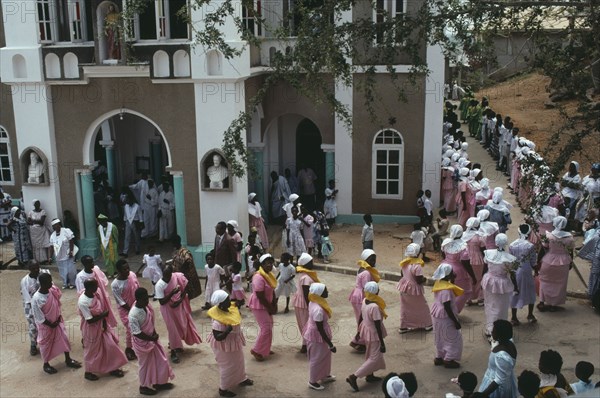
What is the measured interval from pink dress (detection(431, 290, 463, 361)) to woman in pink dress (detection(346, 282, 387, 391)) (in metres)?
0.94

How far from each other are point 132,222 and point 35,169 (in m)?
2.37

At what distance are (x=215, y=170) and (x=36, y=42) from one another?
470 cm

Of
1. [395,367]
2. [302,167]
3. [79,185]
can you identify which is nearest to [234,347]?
[395,367]

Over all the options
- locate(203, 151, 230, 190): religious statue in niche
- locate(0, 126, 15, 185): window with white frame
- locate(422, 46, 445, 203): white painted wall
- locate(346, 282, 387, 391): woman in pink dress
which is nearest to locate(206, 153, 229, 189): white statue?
locate(203, 151, 230, 190): religious statue in niche

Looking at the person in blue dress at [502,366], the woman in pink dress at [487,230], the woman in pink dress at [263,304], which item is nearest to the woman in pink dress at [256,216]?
Result: the woman in pink dress at [263,304]

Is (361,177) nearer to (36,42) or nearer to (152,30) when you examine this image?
(152,30)

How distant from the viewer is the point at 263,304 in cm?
970

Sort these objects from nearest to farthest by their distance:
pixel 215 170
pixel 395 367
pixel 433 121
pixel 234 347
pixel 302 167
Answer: pixel 234 347, pixel 395 367, pixel 215 170, pixel 433 121, pixel 302 167

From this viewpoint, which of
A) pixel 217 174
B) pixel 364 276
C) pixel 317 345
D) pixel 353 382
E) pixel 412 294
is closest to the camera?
pixel 317 345

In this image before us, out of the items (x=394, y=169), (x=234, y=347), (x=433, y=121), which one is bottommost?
(x=234, y=347)

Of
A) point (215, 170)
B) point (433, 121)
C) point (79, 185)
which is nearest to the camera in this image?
point (215, 170)

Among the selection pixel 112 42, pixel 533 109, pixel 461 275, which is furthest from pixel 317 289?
pixel 533 109

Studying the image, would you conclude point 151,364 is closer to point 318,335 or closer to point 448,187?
point 318,335

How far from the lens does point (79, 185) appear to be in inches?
575
